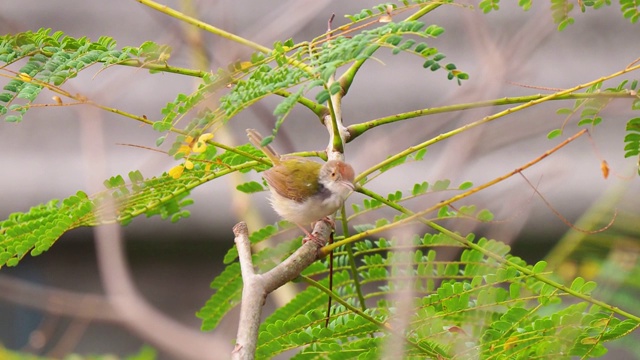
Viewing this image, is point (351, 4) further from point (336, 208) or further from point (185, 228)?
point (336, 208)

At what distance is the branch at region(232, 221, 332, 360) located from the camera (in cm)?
112

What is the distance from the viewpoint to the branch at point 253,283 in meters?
1.12

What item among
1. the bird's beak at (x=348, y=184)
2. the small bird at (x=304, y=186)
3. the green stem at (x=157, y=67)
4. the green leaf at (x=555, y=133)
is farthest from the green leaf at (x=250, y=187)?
the green leaf at (x=555, y=133)

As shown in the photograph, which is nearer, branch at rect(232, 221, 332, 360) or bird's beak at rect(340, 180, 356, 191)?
branch at rect(232, 221, 332, 360)

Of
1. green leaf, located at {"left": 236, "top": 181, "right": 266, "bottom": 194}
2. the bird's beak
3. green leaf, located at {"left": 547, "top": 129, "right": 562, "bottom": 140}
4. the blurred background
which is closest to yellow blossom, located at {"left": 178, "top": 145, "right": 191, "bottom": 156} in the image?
the bird's beak

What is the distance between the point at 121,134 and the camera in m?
4.58

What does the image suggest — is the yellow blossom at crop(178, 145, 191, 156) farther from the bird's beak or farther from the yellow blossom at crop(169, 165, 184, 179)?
the bird's beak

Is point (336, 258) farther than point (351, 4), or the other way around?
point (351, 4)

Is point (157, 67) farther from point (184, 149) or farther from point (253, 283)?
point (253, 283)

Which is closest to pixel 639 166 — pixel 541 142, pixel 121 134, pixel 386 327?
pixel 386 327

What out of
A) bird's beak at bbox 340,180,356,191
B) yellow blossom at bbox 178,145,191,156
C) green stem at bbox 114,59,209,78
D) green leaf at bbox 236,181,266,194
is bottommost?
yellow blossom at bbox 178,145,191,156

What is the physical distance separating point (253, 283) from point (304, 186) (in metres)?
1.20

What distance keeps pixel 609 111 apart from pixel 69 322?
11.6ft

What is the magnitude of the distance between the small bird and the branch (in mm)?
329
